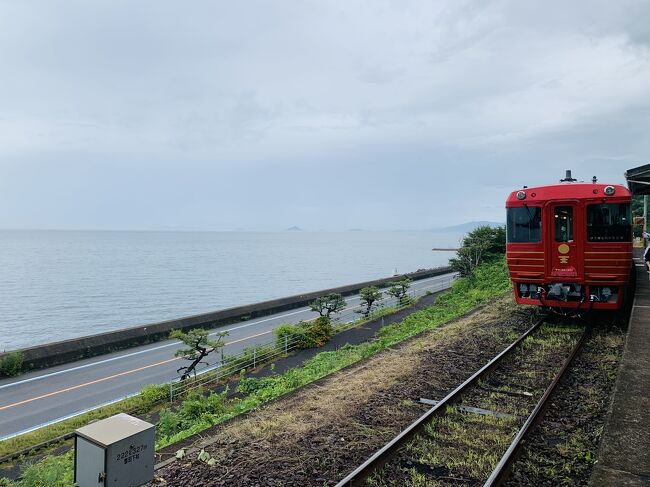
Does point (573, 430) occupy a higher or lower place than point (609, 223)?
lower

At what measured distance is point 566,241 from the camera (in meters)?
11.0

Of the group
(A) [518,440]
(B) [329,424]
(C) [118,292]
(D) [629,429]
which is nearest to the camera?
(D) [629,429]

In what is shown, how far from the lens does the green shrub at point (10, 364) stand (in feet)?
59.6

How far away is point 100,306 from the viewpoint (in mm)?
47562

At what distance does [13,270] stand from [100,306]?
172ft

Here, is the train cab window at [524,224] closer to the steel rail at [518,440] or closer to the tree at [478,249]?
the steel rail at [518,440]

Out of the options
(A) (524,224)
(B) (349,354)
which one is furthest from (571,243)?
(B) (349,354)

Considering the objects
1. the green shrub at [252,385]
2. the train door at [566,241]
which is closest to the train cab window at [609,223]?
the train door at [566,241]

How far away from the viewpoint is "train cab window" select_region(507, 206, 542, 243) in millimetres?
11367

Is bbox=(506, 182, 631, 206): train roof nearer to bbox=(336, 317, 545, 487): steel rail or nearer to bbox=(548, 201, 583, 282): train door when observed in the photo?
bbox=(548, 201, 583, 282): train door

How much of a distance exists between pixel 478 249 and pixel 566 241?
69.1ft

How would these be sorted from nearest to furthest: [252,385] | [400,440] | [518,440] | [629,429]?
[629,429] → [518,440] → [400,440] → [252,385]

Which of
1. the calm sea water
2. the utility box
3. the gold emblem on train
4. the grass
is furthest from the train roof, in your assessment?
the calm sea water

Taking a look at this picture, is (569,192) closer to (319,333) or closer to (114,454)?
(114,454)
